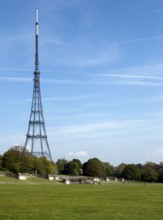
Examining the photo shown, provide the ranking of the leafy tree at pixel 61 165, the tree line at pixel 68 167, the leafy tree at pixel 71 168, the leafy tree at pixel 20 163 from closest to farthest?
the leafy tree at pixel 20 163 → the tree line at pixel 68 167 → the leafy tree at pixel 71 168 → the leafy tree at pixel 61 165

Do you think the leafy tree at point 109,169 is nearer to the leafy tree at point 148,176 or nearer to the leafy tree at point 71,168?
the leafy tree at point 148,176

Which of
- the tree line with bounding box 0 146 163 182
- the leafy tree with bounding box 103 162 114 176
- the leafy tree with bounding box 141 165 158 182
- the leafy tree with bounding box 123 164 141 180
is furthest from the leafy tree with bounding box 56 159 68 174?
the leafy tree with bounding box 141 165 158 182

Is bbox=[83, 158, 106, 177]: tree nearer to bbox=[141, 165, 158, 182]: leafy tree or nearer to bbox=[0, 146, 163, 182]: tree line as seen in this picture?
bbox=[0, 146, 163, 182]: tree line

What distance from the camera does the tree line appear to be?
10475 centimetres

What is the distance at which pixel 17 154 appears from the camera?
10606 centimetres

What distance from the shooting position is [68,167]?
156 meters

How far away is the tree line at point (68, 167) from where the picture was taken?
105 m

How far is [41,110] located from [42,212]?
106226 mm

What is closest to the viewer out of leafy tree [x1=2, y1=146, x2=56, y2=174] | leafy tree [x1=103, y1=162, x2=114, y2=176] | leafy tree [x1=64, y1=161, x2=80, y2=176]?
leafy tree [x1=2, y1=146, x2=56, y2=174]

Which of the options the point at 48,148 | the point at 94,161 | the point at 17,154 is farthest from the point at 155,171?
the point at 17,154

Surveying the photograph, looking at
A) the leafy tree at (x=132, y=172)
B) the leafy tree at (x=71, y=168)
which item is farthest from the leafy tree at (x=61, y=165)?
the leafy tree at (x=132, y=172)

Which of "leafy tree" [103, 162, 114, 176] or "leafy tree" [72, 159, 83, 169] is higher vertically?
"leafy tree" [72, 159, 83, 169]

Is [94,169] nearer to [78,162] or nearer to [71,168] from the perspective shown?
[71,168]

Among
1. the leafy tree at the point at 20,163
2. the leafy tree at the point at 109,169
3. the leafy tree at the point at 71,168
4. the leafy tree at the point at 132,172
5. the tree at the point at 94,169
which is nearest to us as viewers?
the leafy tree at the point at 20,163
